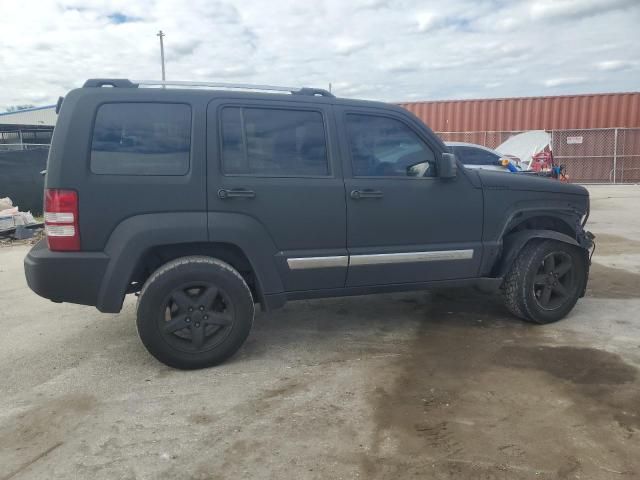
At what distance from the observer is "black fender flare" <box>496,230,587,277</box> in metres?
4.46

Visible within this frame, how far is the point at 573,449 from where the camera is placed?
106 inches

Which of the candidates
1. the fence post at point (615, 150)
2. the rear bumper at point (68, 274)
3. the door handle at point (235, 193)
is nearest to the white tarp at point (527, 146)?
A: the fence post at point (615, 150)

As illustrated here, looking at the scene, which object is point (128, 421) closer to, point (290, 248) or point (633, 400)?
point (290, 248)

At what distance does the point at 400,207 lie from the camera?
A: 4066 millimetres

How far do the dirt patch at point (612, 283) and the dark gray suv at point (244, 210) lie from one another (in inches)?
65.8

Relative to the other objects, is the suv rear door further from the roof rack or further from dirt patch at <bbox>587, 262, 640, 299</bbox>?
dirt patch at <bbox>587, 262, 640, 299</bbox>

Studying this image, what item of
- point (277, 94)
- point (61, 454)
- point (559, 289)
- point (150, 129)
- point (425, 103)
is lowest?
point (61, 454)

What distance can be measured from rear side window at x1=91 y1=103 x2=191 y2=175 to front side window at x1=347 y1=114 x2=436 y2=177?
49.1 inches

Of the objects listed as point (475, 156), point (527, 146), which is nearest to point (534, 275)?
point (475, 156)

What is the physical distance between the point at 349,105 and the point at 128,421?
8.74ft

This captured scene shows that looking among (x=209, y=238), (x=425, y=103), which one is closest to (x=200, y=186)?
(x=209, y=238)

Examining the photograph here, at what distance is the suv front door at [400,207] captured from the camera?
158 inches

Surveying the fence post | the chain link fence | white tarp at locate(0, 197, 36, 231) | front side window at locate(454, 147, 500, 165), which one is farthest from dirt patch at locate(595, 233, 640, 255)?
the fence post

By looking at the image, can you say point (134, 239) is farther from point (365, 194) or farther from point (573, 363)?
point (573, 363)
